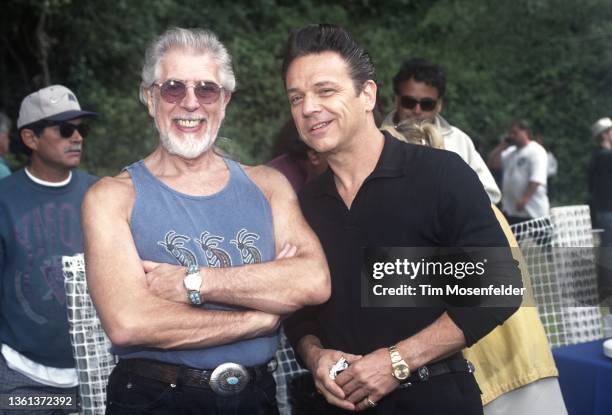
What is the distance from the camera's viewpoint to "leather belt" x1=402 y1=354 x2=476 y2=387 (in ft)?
8.03

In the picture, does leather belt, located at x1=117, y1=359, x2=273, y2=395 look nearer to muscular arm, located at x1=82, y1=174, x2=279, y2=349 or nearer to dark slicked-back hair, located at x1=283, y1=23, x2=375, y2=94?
muscular arm, located at x1=82, y1=174, x2=279, y2=349

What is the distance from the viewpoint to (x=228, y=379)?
8.09 feet

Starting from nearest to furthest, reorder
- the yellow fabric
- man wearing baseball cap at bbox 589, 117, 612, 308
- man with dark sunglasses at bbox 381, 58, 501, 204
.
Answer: the yellow fabric
man with dark sunglasses at bbox 381, 58, 501, 204
man wearing baseball cap at bbox 589, 117, 612, 308

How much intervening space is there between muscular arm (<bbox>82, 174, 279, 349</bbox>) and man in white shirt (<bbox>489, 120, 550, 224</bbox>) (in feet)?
23.1

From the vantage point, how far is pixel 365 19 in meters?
16.8

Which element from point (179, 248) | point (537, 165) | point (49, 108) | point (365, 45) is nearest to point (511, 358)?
point (179, 248)

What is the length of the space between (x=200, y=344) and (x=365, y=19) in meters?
15.1

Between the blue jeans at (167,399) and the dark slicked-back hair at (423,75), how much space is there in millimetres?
2483

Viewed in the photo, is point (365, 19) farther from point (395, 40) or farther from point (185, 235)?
point (185, 235)

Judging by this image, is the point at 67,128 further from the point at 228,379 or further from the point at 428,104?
the point at 228,379

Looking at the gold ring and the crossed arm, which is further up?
the crossed arm

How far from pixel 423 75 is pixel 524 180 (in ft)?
16.6

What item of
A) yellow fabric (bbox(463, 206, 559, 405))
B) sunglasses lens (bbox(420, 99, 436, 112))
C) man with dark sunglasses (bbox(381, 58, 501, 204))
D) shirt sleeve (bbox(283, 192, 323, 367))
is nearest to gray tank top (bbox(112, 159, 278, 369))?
shirt sleeve (bbox(283, 192, 323, 367))

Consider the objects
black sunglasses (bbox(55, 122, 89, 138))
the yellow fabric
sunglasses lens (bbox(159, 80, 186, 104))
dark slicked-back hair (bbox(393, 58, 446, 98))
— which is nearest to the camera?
sunglasses lens (bbox(159, 80, 186, 104))
